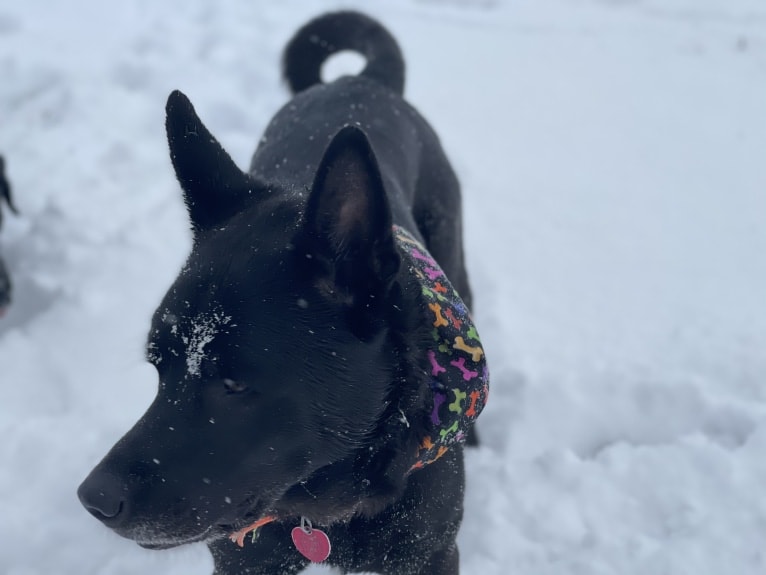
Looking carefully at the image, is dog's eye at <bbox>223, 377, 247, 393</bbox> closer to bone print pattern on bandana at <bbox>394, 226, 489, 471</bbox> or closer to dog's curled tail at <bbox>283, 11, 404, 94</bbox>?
bone print pattern on bandana at <bbox>394, 226, 489, 471</bbox>

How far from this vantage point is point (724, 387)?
289 cm

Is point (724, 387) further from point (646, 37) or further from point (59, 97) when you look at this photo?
point (59, 97)

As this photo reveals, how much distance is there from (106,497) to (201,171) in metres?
0.76

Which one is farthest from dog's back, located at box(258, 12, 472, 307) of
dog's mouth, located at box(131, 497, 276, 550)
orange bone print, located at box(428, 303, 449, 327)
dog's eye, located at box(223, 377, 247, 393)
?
dog's mouth, located at box(131, 497, 276, 550)

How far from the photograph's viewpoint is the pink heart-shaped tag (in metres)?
1.77

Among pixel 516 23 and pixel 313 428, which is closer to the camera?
pixel 313 428

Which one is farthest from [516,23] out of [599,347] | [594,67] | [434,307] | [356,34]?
[434,307]

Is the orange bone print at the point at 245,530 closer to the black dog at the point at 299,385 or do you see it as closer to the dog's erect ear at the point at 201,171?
the black dog at the point at 299,385

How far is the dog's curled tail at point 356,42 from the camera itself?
3.09m

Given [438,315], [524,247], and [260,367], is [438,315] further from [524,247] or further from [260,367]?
[524,247]

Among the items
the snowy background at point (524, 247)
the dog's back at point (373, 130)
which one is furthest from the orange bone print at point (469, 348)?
the snowy background at point (524, 247)

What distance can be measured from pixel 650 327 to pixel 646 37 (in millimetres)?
3695

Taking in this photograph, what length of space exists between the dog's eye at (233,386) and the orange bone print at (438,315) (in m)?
0.49

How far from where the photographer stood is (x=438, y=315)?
169 cm
